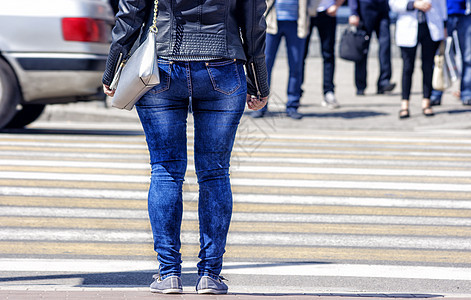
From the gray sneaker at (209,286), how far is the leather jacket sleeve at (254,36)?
0.89 meters

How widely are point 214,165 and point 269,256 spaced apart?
4.00 ft

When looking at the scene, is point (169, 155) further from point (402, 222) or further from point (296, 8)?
point (296, 8)

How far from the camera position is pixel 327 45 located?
526 inches

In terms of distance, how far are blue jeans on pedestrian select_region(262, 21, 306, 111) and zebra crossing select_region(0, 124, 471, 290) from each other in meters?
2.05

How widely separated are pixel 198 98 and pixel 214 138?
193 mm

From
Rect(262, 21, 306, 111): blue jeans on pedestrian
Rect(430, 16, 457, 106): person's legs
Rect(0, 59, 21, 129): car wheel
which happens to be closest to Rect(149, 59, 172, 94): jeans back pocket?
Rect(0, 59, 21, 129): car wheel

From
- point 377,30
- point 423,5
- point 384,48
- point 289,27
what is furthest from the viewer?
point 377,30

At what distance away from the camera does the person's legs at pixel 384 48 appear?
1466 centimetres

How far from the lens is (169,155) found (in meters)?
4.12

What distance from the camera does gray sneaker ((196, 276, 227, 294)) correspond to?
415 centimetres

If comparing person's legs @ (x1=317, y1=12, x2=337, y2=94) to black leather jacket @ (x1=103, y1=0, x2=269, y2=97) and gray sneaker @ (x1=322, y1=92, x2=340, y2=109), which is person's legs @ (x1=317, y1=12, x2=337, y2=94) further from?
black leather jacket @ (x1=103, y1=0, x2=269, y2=97)

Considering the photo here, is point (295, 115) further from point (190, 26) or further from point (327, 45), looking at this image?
point (190, 26)

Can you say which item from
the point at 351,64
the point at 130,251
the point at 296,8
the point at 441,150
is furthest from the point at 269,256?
the point at 351,64

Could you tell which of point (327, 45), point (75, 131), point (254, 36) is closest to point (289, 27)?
point (327, 45)
